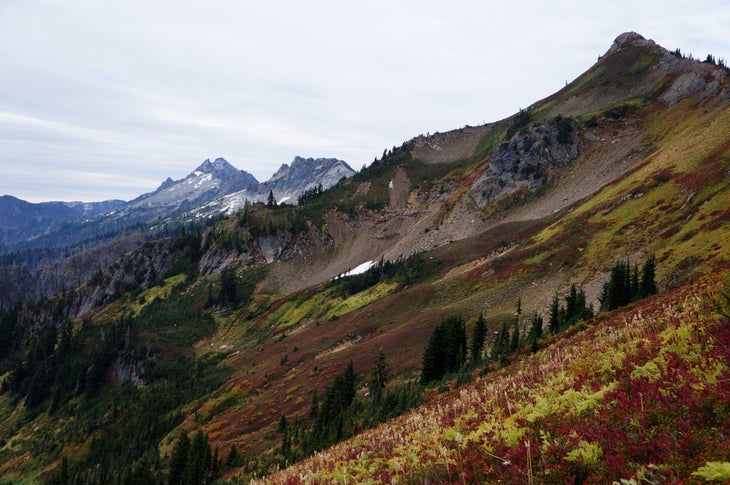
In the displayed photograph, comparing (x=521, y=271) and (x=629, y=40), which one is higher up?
(x=629, y=40)

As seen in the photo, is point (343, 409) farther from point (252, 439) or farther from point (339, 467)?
point (339, 467)

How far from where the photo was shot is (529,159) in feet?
400

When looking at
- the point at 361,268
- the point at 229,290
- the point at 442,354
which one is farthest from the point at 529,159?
the point at 229,290

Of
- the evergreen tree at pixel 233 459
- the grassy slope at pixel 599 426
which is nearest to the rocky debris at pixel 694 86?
the grassy slope at pixel 599 426

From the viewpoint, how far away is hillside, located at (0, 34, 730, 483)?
9.02 metres

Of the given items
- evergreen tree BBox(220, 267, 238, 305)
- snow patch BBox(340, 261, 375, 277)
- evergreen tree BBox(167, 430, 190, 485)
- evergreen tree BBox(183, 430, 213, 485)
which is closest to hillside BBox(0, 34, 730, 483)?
evergreen tree BBox(167, 430, 190, 485)

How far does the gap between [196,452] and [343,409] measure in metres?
14.6

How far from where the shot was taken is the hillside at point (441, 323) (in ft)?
29.6

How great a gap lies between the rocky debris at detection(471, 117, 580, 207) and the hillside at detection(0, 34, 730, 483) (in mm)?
787

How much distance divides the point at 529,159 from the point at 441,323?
324ft

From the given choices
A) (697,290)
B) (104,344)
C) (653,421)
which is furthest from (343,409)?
(104,344)

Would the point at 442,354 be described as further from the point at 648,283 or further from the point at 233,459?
the point at 233,459

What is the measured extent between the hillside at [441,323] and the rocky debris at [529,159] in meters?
0.79

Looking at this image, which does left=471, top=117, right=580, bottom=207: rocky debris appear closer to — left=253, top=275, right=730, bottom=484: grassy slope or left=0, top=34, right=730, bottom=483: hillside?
left=0, top=34, right=730, bottom=483: hillside
